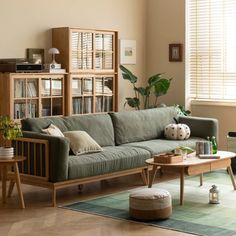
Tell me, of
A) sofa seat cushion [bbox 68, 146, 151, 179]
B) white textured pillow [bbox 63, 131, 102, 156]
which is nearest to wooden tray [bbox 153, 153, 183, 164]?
sofa seat cushion [bbox 68, 146, 151, 179]

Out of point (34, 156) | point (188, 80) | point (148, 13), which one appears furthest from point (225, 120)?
point (34, 156)

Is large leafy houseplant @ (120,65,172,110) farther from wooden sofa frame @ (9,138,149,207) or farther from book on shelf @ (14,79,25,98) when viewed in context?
wooden sofa frame @ (9,138,149,207)

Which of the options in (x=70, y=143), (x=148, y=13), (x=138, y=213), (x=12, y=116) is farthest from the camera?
(x=148, y=13)

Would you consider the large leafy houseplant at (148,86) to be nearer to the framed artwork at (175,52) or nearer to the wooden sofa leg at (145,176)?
the framed artwork at (175,52)

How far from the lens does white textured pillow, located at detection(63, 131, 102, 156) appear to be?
22.0 ft

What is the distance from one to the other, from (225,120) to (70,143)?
10.8ft

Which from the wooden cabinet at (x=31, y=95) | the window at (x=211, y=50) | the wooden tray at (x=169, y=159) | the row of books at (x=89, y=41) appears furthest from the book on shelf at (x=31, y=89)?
the window at (x=211, y=50)

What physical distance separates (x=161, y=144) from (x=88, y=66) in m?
1.67

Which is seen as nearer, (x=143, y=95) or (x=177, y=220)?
(x=177, y=220)

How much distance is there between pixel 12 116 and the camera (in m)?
7.41

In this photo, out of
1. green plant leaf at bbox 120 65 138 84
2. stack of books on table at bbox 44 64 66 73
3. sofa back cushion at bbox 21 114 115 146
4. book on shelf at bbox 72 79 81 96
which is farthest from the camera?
green plant leaf at bbox 120 65 138 84

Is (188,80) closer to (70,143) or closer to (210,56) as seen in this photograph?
(210,56)

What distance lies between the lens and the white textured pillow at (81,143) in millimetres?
6691

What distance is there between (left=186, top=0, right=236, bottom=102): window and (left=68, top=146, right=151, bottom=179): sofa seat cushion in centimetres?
249
